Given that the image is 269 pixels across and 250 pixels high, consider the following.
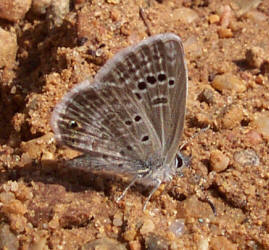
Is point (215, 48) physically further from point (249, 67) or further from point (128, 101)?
point (128, 101)

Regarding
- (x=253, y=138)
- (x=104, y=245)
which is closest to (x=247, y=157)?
(x=253, y=138)

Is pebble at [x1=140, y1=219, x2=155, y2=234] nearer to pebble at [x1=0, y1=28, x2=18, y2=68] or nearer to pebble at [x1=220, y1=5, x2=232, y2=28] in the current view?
pebble at [x1=0, y1=28, x2=18, y2=68]

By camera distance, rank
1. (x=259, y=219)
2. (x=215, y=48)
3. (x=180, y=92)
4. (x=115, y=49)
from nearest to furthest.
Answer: (x=180, y=92) → (x=259, y=219) → (x=115, y=49) → (x=215, y=48)

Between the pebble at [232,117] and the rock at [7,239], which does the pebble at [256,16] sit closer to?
the pebble at [232,117]

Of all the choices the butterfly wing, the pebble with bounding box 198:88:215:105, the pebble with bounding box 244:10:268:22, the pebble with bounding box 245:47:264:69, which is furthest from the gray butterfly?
the pebble with bounding box 244:10:268:22

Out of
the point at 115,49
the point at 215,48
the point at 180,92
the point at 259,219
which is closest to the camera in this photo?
the point at 180,92

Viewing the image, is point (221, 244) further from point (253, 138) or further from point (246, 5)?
point (246, 5)

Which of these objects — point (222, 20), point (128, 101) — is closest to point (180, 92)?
point (128, 101)
